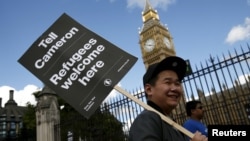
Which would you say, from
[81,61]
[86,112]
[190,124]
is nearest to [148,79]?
[86,112]

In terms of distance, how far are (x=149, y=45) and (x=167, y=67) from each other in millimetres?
71250

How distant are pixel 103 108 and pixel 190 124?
6.26 meters

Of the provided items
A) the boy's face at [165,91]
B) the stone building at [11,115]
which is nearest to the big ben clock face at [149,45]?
the stone building at [11,115]

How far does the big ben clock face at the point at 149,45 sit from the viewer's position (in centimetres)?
7156

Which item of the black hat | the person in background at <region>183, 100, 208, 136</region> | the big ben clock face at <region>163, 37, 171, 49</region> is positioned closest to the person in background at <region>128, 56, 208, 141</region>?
the black hat

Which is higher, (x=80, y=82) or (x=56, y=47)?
(x=56, y=47)

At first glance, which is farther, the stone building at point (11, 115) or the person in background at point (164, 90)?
the stone building at point (11, 115)

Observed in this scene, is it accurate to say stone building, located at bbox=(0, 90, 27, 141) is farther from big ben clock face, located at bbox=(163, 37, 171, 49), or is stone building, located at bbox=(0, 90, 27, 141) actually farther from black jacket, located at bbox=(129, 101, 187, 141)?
black jacket, located at bbox=(129, 101, 187, 141)

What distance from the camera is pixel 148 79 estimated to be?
1970mm

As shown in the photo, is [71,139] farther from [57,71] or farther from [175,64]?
[175,64]

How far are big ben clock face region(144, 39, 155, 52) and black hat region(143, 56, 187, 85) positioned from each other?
69.7 metres

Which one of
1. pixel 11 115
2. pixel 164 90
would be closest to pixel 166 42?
pixel 11 115

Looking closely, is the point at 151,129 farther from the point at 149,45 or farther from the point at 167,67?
the point at 149,45

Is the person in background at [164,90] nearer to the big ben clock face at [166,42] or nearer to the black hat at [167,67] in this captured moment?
the black hat at [167,67]
